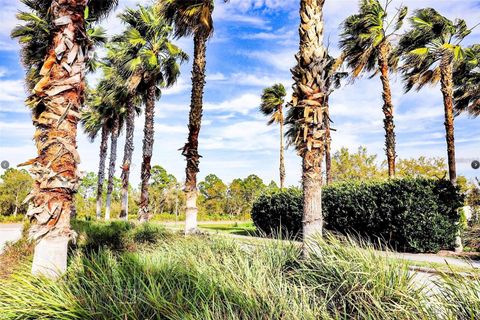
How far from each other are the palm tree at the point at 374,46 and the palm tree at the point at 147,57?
9256 millimetres

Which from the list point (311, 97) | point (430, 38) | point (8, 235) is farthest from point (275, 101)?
point (311, 97)

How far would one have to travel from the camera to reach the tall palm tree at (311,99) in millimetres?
5773

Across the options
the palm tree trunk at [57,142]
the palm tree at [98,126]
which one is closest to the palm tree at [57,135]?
the palm tree trunk at [57,142]

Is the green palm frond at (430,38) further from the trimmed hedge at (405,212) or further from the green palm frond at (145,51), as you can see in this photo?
Answer: the green palm frond at (145,51)

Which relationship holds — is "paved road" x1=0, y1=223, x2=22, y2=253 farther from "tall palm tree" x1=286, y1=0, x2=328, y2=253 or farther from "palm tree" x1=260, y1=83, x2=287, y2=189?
"palm tree" x1=260, y1=83, x2=287, y2=189

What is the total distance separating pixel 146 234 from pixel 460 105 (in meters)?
18.7

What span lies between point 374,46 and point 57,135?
14.6 meters

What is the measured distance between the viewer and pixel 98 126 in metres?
29.3

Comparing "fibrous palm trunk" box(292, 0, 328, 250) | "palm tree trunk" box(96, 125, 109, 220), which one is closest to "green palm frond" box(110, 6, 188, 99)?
"palm tree trunk" box(96, 125, 109, 220)

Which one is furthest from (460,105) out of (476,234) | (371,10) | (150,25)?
(150,25)

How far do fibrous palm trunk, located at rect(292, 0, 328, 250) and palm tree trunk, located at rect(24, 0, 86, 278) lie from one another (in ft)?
11.8

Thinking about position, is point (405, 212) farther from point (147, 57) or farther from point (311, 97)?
point (147, 57)

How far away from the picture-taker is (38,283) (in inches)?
149

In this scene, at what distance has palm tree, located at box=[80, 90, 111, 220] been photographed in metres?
25.8
